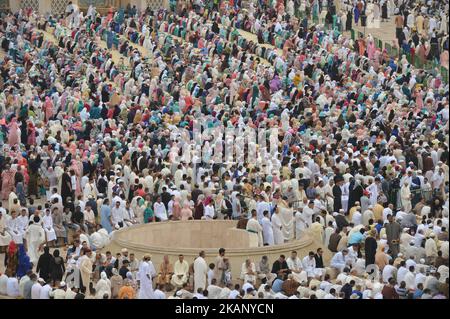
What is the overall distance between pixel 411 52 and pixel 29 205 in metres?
16.4

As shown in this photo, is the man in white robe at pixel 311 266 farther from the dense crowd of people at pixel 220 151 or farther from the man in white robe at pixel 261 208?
the man in white robe at pixel 261 208

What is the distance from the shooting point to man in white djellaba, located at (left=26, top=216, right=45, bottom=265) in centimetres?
3612

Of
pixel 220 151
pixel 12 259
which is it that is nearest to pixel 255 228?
pixel 12 259

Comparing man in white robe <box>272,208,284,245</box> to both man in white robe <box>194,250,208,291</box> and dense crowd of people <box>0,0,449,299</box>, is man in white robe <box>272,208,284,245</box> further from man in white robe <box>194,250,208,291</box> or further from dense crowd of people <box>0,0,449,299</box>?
man in white robe <box>194,250,208,291</box>

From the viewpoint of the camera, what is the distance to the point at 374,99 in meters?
48.7

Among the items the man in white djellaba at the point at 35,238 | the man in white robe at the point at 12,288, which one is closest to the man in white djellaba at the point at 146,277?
the man in white robe at the point at 12,288

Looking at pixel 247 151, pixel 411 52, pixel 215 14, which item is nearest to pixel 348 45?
pixel 411 52

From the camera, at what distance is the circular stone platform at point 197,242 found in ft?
114

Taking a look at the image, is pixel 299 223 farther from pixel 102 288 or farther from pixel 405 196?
pixel 102 288

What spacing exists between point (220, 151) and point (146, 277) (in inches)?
379

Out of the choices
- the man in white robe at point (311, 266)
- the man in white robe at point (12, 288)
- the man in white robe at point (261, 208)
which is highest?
the man in white robe at point (261, 208)

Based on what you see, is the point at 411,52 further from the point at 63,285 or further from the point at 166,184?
the point at 63,285

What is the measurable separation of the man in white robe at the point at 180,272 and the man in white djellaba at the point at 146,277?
39 centimetres

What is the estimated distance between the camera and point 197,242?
37.7 metres
